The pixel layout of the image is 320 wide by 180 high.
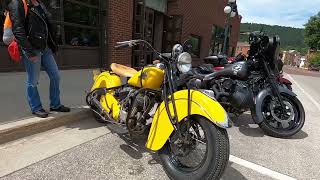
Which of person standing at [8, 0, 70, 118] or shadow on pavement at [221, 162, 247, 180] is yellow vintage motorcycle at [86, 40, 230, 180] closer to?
shadow on pavement at [221, 162, 247, 180]

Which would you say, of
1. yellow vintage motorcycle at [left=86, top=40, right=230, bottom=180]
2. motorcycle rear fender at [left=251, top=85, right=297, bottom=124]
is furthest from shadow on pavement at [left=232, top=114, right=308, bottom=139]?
yellow vintage motorcycle at [left=86, top=40, right=230, bottom=180]

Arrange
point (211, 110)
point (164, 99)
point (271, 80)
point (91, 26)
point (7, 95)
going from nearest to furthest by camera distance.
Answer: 1. point (211, 110)
2. point (164, 99)
3. point (271, 80)
4. point (7, 95)
5. point (91, 26)

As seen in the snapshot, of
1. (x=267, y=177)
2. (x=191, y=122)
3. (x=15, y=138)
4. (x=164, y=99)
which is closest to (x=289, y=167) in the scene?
(x=267, y=177)

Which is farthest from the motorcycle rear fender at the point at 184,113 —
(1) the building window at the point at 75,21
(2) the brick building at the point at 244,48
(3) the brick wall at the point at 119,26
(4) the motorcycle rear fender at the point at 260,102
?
(3) the brick wall at the point at 119,26

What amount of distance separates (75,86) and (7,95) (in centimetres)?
157

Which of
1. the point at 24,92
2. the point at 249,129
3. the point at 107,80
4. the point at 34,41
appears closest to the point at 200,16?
the point at 249,129

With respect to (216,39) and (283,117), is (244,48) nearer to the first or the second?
(216,39)

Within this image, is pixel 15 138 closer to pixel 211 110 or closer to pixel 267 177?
pixel 211 110

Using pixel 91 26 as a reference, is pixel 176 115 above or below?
below

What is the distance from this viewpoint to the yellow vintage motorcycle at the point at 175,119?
260 cm

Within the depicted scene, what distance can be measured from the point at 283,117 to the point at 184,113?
8.54 feet

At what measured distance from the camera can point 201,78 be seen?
495 centimetres

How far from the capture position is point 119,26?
955 centimetres

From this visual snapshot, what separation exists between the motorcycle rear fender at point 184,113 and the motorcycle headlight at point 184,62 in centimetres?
25
